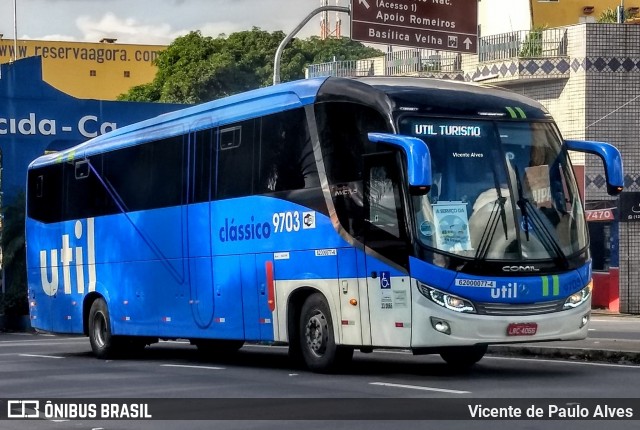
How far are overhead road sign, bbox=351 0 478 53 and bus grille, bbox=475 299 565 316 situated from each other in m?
11.4

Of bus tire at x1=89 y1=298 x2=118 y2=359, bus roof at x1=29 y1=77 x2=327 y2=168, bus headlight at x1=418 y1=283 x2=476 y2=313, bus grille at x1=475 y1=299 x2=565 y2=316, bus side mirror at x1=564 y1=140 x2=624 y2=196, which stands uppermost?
bus roof at x1=29 y1=77 x2=327 y2=168

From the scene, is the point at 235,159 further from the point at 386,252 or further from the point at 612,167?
the point at 612,167

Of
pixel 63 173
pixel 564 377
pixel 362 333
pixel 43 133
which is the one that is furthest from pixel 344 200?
pixel 43 133

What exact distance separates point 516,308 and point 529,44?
25.1 metres

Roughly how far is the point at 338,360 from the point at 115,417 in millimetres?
4588

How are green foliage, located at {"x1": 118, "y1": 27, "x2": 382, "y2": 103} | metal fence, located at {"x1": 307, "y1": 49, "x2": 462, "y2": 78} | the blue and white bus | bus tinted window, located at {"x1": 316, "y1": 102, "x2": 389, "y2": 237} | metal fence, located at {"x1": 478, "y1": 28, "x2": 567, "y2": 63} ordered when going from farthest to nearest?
green foliage, located at {"x1": 118, "y1": 27, "x2": 382, "y2": 103} → metal fence, located at {"x1": 307, "y1": 49, "x2": 462, "y2": 78} → metal fence, located at {"x1": 478, "y1": 28, "x2": 567, "y2": 63} → bus tinted window, located at {"x1": 316, "y1": 102, "x2": 389, "y2": 237} → the blue and white bus

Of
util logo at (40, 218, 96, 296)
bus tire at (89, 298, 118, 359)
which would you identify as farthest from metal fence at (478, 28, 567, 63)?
bus tire at (89, 298, 118, 359)

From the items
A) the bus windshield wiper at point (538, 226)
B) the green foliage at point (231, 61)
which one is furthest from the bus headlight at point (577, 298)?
the green foliage at point (231, 61)

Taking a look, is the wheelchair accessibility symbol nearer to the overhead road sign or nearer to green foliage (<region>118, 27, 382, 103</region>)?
the overhead road sign

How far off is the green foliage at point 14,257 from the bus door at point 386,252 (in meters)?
24.6

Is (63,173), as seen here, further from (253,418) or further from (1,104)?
(1,104)

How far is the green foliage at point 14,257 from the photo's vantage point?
38.3 metres

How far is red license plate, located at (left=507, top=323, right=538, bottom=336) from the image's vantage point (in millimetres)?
15031

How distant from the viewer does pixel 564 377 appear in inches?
602
